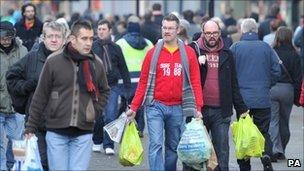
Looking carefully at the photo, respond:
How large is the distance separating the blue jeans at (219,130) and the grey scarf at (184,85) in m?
0.43

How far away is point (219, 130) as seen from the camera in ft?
39.3

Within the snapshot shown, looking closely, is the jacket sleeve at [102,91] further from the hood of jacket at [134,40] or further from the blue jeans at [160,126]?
the hood of jacket at [134,40]

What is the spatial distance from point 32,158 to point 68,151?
1.13 feet

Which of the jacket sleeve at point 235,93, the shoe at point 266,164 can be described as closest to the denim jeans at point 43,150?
the jacket sleeve at point 235,93

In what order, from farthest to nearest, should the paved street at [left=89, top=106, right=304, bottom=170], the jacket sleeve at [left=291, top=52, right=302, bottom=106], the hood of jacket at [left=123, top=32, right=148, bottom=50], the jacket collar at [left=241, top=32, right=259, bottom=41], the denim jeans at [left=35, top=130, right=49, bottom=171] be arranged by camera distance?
the hood of jacket at [left=123, top=32, right=148, bottom=50], the jacket sleeve at [left=291, top=52, right=302, bottom=106], the paved street at [left=89, top=106, right=304, bottom=170], the jacket collar at [left=241, top=32, right=259, bottom=41], the denim jeans at [left=35, top=130, right=49, bottom=171]

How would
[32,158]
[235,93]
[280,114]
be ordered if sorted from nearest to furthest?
[32,158]
[235,93]
[280,114]

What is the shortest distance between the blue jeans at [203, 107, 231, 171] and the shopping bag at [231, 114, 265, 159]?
0.33 metres

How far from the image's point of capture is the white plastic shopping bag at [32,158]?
9.25 metres

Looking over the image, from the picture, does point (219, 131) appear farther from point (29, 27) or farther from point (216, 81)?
point (29, 27)

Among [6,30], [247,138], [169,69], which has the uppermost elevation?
[6,30]

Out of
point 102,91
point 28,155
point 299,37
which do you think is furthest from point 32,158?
point 299,37

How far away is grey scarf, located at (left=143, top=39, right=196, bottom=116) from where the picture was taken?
11508mm

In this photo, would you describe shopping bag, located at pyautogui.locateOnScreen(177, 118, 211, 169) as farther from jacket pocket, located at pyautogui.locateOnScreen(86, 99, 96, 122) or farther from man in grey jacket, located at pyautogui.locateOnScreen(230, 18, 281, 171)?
man in grey jacket, located at pyautogui.locateOnScreen(230, 18, 281, 171)

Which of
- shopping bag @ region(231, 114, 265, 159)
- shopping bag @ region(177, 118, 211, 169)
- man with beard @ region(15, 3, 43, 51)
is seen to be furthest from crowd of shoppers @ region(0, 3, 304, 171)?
man with beard @ region(15, 3, 43, 51)
